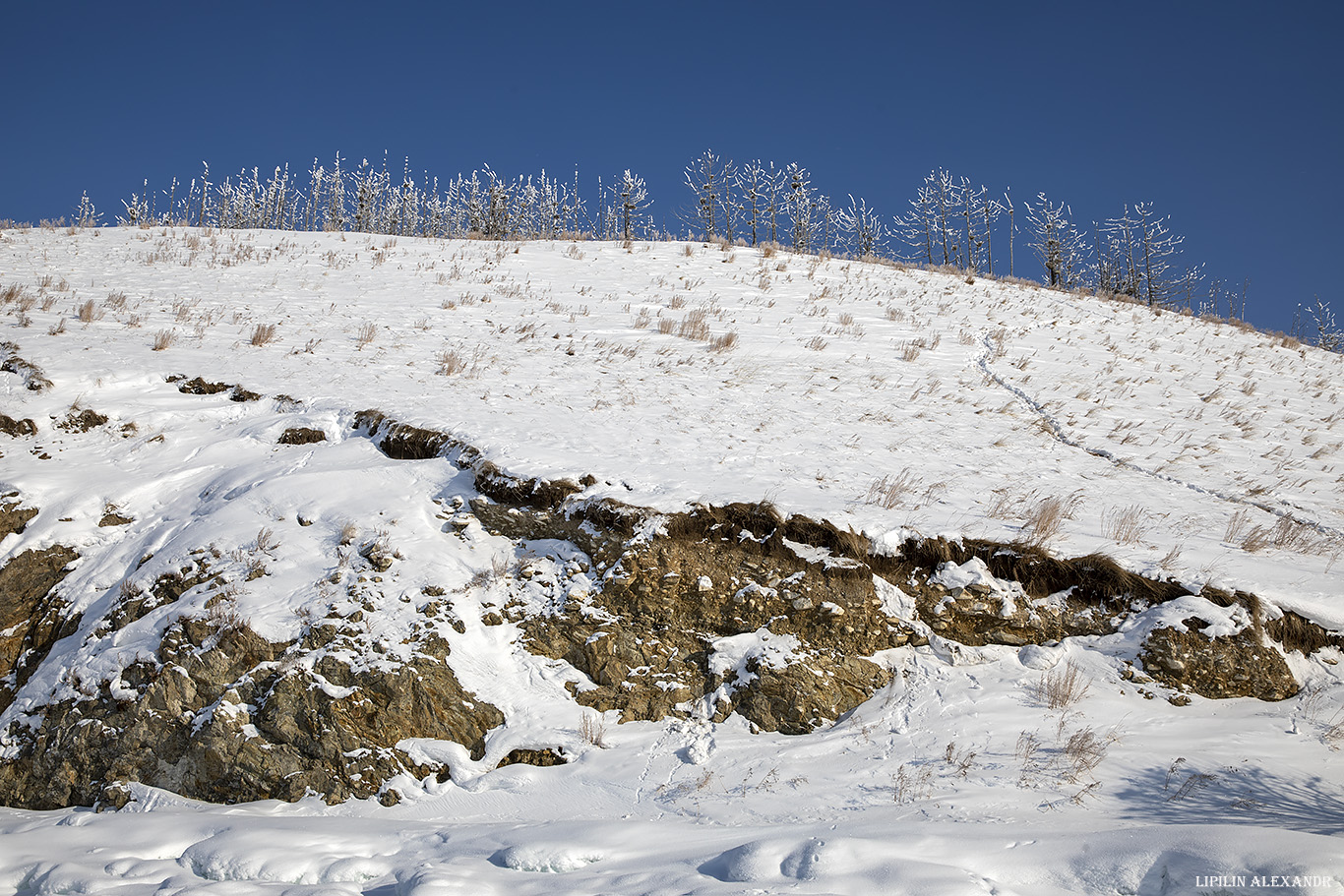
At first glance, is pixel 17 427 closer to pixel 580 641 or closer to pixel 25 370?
pixel 25 370

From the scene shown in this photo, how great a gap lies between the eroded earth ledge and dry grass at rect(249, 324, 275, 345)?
4.08 meters

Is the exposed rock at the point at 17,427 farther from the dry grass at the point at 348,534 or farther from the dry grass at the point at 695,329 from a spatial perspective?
the dry grass at the point at 695,329

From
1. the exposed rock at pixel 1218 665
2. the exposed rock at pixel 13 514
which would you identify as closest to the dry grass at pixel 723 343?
the exposed rock at pixel 1218 665

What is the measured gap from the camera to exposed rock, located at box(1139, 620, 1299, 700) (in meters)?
4.89

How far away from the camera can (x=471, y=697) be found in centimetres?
Answer: 498

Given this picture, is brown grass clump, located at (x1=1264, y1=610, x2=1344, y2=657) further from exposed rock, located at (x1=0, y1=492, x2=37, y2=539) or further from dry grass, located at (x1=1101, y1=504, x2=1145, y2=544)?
exposed rock, located at (x1=0, y1=492, x2=37, y2=539)

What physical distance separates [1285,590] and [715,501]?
14.8 feet

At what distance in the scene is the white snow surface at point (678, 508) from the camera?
347 centimetres

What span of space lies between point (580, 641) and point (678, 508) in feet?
4.70

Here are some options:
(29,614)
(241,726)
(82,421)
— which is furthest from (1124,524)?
(82,421)

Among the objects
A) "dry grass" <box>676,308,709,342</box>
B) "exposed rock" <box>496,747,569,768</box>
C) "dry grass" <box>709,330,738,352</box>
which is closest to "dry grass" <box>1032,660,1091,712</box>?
"exposed rock" <box>496,747,569,768</box>

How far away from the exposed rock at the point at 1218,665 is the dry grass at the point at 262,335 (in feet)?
36.0

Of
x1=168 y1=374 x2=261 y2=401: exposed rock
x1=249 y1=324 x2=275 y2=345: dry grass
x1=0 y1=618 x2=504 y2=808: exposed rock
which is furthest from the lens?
x1=249 y1=324 x2=275 y2=345: dry grass

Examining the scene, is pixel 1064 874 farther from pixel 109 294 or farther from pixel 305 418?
pixel 109 294
